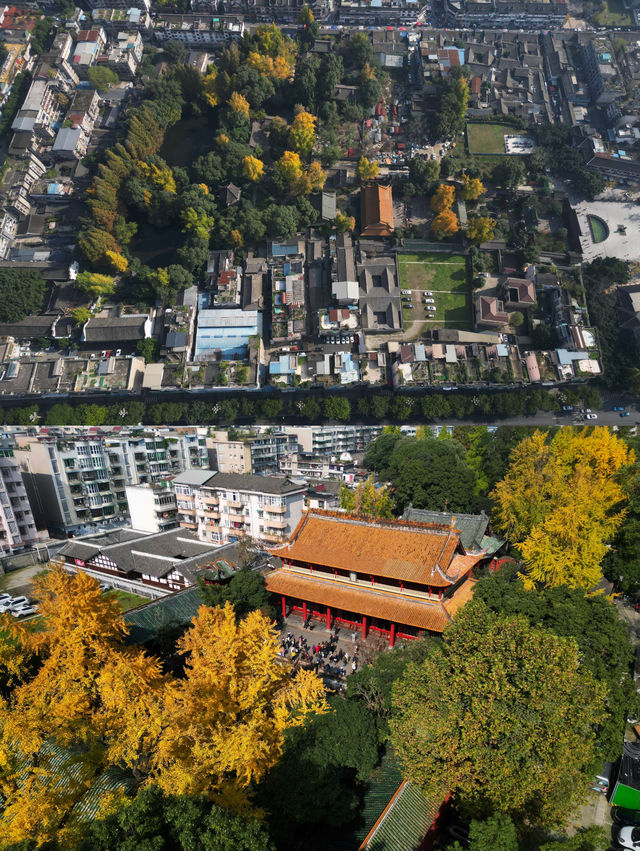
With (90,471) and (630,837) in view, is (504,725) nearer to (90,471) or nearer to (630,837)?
(630,837)

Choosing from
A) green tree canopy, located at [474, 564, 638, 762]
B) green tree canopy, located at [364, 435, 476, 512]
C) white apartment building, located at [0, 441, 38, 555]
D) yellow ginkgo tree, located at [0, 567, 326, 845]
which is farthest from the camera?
white apartment building, located at [0, 441, 38, 555]

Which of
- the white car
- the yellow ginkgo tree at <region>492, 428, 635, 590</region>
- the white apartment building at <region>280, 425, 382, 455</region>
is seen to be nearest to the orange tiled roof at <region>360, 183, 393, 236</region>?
the white apartment building at <region>280, 425, 382, 455</region>

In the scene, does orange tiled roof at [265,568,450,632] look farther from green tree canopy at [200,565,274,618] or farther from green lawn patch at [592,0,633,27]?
green lawn patch at [592,0,633,27]

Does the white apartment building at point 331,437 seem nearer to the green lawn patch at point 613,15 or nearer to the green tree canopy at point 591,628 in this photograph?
the green tree canopy at point 591,628

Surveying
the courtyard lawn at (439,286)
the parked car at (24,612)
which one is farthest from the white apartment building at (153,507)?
the courtyard lawn at (439,286)

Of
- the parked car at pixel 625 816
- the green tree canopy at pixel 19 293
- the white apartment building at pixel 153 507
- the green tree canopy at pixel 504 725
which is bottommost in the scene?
the parked car at pixel 625 816

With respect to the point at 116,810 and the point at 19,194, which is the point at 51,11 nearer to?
the point at 19,194
